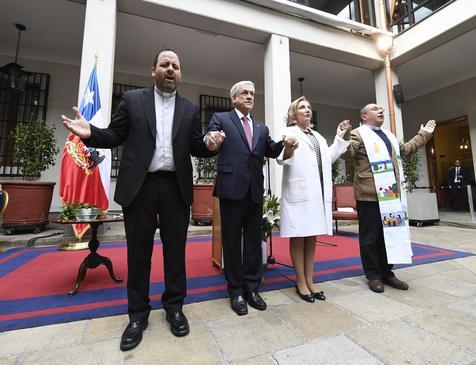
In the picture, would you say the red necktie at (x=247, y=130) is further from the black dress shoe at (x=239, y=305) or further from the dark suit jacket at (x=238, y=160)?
the black dress shoe at (x=239, y=305)

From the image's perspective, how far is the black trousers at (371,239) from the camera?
7.68 ft

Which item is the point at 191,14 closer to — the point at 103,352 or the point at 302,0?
the point at 302,0

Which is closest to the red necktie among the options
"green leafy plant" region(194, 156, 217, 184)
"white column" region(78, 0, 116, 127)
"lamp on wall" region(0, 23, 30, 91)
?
"white column" region(78, 0, 116, 127)

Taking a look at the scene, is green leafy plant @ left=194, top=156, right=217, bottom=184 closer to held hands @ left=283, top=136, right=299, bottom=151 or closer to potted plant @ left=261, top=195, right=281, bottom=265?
potted plant @ left=261, top=195, right=281, bottom=265

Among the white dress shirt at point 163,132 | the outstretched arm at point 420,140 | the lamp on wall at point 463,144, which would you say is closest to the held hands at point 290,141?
the white dress shirt at point 163,132

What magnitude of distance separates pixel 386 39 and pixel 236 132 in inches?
251

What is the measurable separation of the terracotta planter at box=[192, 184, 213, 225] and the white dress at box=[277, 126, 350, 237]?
3.44 metres

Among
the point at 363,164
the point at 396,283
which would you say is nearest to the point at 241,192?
the point at 363,164

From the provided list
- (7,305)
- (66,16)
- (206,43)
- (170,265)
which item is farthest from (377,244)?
(66,16)

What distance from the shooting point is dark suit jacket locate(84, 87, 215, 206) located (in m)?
1.54

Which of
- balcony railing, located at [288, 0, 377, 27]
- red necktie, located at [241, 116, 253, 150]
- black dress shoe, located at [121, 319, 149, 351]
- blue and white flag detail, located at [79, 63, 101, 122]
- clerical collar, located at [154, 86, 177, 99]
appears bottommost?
black dress shoe, located at [121, 319, 149, 351]

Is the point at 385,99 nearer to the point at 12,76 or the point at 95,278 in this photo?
the point at 95,278

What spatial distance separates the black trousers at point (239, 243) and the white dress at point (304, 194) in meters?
0.26

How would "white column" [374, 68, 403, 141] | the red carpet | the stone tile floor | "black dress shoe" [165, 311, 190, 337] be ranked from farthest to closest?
"white column" [374, 68, 403, 141] < the red carpet < "black dress shoe" [165, 311, 190, 337] < the stone tile floor
